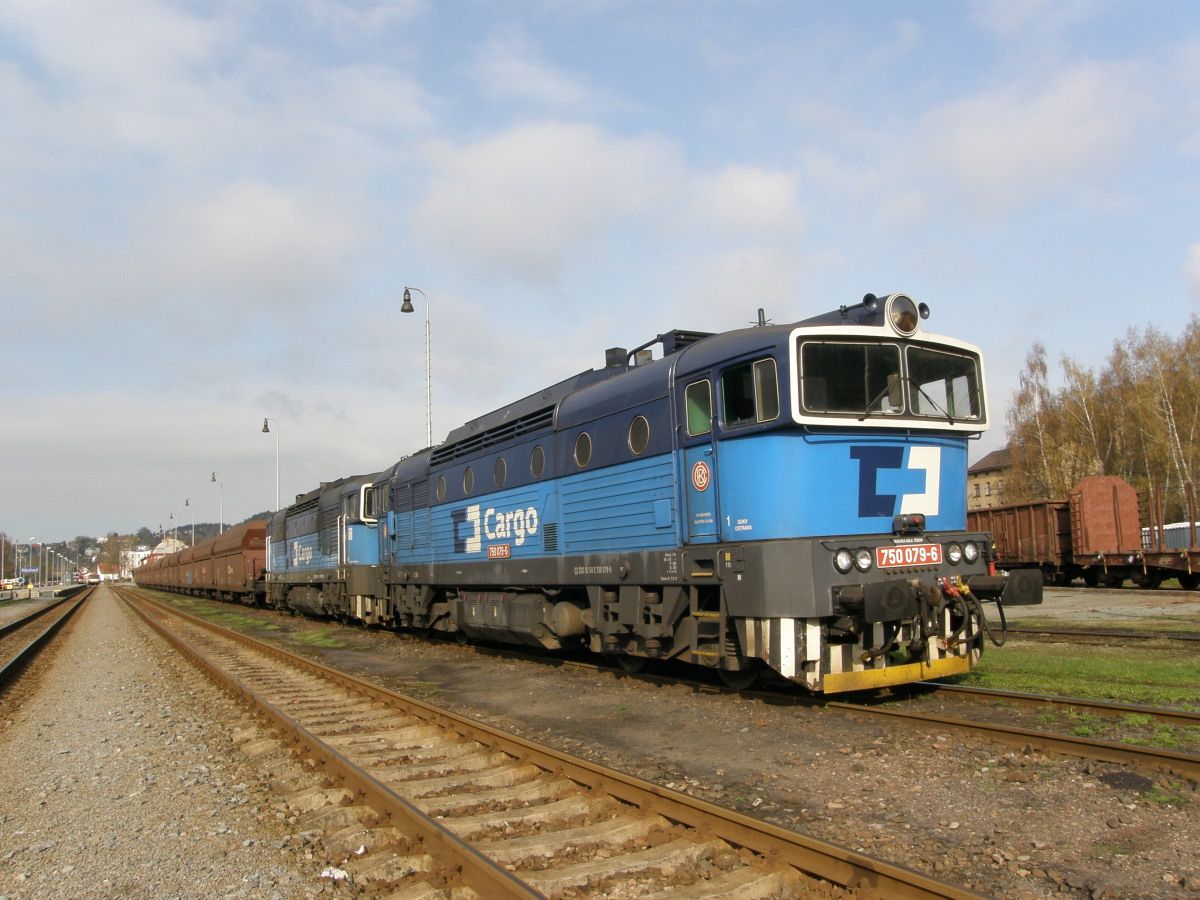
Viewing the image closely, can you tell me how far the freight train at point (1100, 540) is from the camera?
25578mm

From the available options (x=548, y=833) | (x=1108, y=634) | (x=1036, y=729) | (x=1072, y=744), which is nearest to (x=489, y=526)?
(x=1036, y=729)

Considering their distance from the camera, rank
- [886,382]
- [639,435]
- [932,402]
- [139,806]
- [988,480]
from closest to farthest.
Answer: [139,806] < [886,382] < [932,402] < [639,435] < [988,480]

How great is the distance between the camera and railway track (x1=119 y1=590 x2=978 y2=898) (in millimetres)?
4281

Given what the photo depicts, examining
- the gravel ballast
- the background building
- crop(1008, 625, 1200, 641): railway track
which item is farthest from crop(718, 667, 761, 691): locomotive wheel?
the background building

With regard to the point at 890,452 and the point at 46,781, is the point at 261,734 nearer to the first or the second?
the point at 46,781

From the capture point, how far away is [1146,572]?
26172 mm

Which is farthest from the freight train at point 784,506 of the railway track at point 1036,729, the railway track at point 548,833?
the railway track at point 548,833

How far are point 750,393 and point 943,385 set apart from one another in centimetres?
217

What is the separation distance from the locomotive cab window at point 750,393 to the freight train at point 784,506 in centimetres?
2

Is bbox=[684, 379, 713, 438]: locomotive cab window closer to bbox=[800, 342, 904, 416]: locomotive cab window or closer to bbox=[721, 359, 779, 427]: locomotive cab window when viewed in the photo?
bbox=[721, 359, 779, 427]: locomotive cab window

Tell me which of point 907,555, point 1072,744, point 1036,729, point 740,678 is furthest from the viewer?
point 740,678

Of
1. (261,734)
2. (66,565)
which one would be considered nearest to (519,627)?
(261,734)

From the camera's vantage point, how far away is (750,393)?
27.7 feet

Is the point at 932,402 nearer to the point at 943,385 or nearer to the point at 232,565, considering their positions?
the point at 943,385
